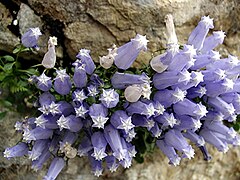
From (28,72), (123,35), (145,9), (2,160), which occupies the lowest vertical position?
(2,160)

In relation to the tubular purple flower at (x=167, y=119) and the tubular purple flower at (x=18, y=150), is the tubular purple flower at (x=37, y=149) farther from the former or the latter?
the tubular purple flower at (x=167, y=119)

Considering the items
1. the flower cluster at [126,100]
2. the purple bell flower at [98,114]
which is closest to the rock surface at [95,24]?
the flower cluster at [126,100]

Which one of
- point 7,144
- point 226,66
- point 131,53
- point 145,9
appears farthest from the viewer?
point 7,144

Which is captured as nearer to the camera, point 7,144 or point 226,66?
point 226,66

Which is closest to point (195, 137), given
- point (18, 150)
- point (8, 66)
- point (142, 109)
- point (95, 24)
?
point (142, 109)

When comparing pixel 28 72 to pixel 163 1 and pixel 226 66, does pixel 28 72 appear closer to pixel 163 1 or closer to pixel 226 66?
pixel 163 1

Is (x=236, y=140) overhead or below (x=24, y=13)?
below

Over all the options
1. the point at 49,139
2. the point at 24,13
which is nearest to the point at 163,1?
the point at 24,13
